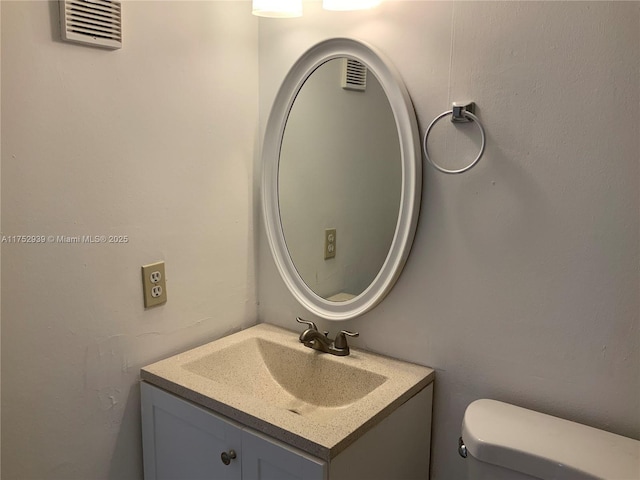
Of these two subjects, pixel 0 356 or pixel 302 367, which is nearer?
pixel 0 356

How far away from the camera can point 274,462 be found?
1.17 meters

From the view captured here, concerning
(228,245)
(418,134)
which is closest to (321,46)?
(418,134)

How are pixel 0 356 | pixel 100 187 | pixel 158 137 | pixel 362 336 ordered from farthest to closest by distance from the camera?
pixel 362 336 → pixel 158 137 → pixel 100 187 → pixel 0 356

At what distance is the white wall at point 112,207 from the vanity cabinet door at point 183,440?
62mm

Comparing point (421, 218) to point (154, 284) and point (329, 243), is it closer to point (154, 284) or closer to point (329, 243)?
point (329, 243)

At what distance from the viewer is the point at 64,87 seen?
3.99 ft

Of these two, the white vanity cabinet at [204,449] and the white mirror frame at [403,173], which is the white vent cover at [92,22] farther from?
the white vanity cabinet at [204,449]

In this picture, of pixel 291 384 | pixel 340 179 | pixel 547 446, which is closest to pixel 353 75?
pixel 340 179

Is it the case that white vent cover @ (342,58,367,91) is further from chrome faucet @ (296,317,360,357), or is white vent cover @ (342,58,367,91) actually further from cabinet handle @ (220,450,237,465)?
cabinet handle @ (220,450,237,465)

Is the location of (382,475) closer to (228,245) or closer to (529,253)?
(529,253)

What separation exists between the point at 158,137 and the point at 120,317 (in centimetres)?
48

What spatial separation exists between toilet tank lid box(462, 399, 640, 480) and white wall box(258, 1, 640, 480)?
88 mm

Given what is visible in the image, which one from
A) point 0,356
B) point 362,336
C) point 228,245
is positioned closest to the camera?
point 0,356

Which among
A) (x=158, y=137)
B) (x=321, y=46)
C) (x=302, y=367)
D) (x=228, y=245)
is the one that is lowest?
(x=302, y=367)
